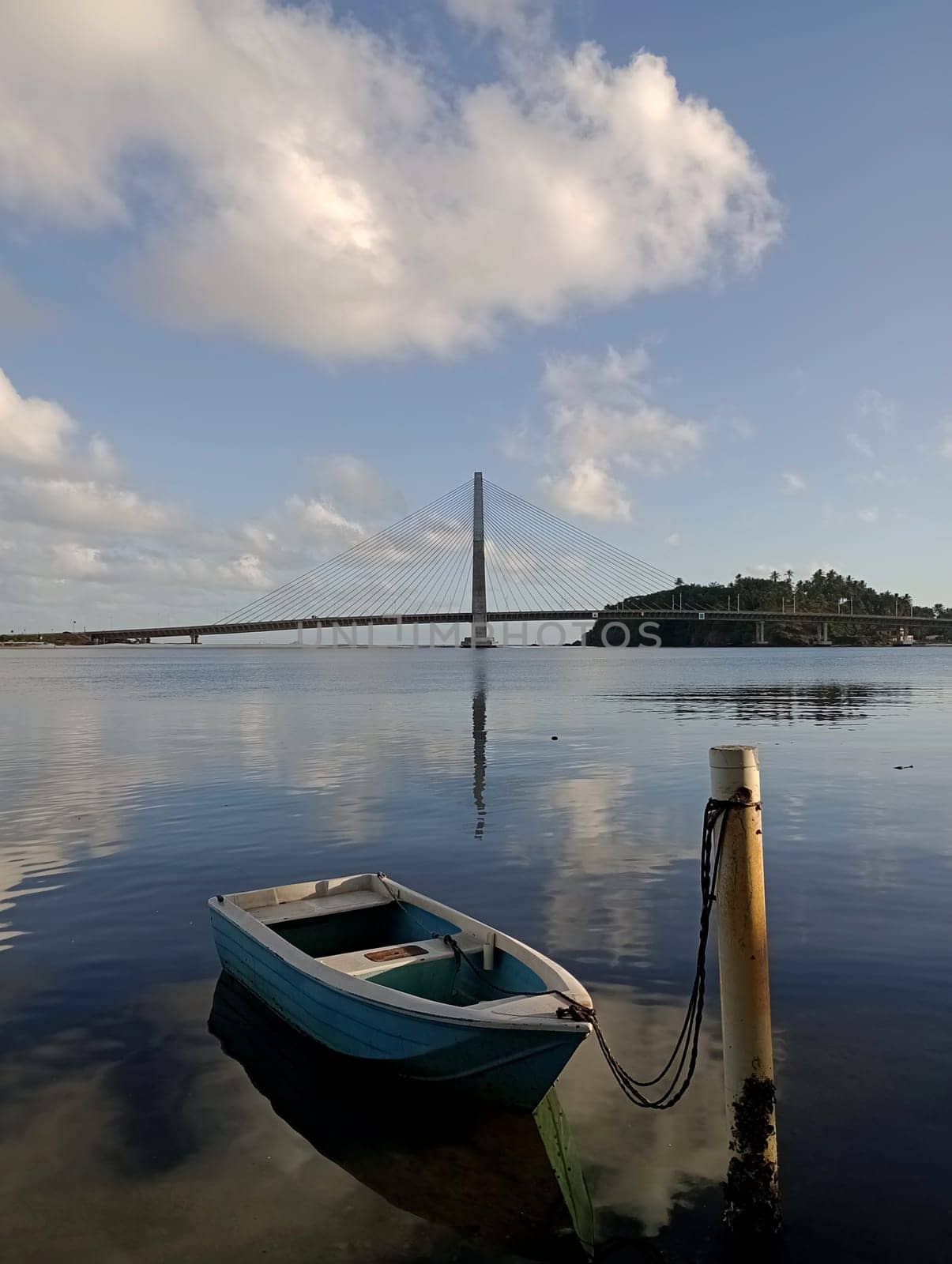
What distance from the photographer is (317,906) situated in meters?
10.4

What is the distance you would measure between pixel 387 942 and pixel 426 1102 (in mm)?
Result: 2910

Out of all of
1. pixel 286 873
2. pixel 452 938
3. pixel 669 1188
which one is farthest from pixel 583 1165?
pixel 286 873

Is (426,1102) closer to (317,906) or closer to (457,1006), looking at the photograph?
(457,1006)

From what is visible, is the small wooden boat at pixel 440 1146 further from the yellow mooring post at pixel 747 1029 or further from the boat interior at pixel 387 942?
the yellow mooring post at pixel 747 1029

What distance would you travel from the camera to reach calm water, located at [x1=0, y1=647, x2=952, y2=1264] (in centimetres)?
610

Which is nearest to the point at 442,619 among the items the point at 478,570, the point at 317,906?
the point at 478,570

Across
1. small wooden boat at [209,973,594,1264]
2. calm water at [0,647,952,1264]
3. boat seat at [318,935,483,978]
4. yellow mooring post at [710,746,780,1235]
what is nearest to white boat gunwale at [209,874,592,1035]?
boat seat at [318,935,483,978]

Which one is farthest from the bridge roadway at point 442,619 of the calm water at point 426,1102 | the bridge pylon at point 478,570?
the calm water at point 426,1102

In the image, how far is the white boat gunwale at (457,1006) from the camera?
6586mm

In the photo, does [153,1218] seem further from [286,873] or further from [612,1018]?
[286,873]

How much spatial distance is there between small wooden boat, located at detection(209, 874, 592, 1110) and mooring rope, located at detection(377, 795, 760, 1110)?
4 centimetres

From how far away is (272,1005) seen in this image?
8.98 meters

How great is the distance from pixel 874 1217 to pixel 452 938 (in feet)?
12.6

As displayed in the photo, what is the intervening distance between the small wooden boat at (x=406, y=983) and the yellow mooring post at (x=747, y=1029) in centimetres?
105
